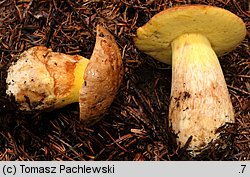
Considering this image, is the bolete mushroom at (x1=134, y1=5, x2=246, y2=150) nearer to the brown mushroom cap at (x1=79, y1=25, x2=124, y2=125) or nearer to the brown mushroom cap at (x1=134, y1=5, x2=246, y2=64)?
the brown mushroom cap at (x1=134, y1=5, x2=246, y2=64)

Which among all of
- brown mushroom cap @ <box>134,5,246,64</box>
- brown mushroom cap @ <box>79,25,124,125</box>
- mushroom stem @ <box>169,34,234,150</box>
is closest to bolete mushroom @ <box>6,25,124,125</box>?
brown mushroom cap @ <box>79,25,124,125</box>

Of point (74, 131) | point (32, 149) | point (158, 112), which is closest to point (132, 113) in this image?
point (158, 112)

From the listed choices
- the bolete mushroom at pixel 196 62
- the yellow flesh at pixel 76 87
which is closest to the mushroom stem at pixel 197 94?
the bolete mushroom at pixel 196 62

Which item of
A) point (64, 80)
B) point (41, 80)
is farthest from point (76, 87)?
point (41, 80)

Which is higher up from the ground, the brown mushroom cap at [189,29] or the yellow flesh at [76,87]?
the brown mushroom cap at [189,29]

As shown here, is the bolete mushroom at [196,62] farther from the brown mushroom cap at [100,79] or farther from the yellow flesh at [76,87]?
the yellow flesh at [76,87]

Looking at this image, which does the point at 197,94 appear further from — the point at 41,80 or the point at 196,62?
the point at 41,80
